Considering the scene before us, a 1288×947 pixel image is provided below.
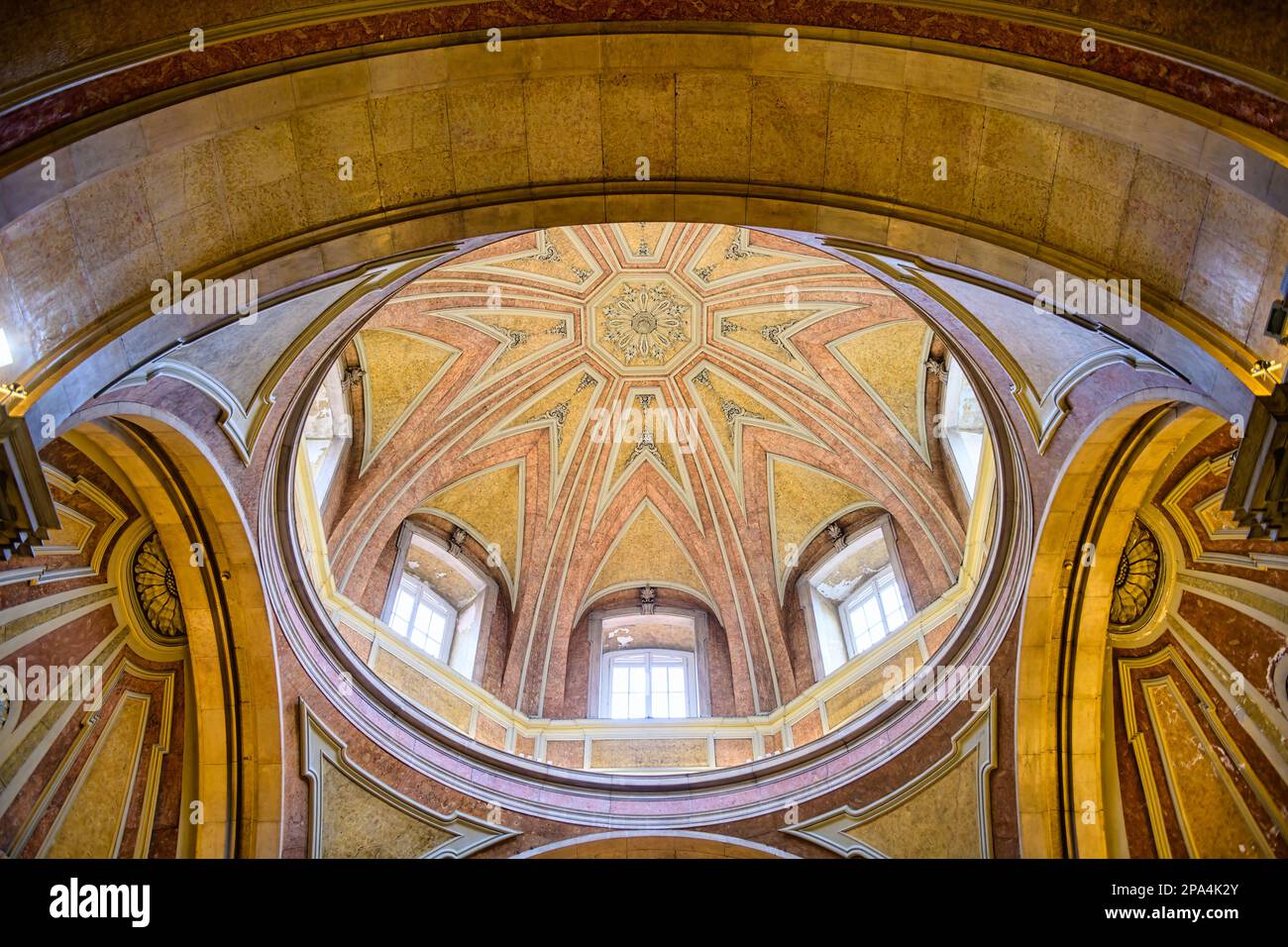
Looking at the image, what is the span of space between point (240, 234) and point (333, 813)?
726 centimetres

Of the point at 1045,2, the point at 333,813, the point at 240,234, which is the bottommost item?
the point at 333,813

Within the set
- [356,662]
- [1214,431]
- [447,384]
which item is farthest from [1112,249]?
[447,384]

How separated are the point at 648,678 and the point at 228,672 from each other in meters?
7.33

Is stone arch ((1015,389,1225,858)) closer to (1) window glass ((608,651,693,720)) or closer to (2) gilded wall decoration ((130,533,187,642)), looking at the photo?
(1) window glass ((608,651,693,720))

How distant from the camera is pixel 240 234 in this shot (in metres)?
6.79

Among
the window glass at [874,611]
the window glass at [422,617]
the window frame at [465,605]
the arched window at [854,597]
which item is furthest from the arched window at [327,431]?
the window glass at [874,611]

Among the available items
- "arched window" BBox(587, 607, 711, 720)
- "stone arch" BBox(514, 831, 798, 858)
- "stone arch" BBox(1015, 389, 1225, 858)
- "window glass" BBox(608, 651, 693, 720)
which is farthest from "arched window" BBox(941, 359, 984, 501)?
"stone arch" BBox(514, 831, 798, 858)

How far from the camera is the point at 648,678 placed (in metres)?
16.3

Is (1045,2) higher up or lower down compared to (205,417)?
higher up

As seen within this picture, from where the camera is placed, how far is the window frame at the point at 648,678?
15.5 metres
